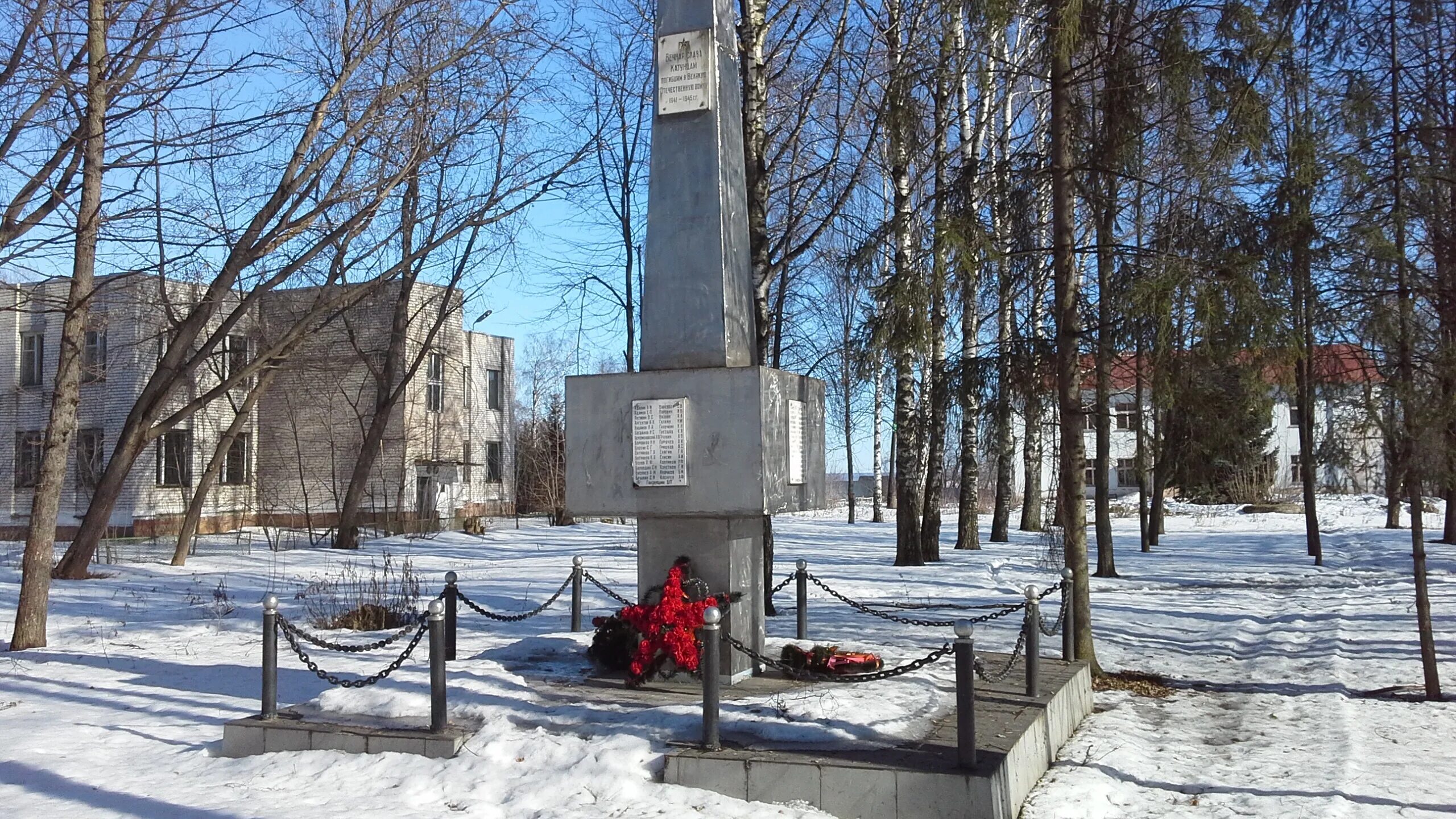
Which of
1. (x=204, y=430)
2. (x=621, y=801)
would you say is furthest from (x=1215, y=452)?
(x=204, y=430)

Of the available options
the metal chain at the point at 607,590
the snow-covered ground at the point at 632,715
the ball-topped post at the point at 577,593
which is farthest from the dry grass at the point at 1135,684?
the ball-topped post at the point at 577,593

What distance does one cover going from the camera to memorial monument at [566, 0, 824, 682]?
8.16 metres

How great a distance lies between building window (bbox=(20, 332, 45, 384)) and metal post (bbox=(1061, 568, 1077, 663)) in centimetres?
3701

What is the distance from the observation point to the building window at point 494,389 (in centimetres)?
4697

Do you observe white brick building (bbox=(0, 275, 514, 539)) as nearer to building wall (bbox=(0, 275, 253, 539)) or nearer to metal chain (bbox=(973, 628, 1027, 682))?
building wall (bbox=(0, 275, 253, 539))

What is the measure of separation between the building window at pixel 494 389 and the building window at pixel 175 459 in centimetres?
1259

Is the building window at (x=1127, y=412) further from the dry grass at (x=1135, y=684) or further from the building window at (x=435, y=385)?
the building window at (x=435, y=385)

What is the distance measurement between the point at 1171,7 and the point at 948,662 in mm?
5715

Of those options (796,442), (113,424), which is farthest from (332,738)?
(113,424)

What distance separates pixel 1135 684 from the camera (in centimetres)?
1027

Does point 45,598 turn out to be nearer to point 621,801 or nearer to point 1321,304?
point 621,801

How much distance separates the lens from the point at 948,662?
952 centimetres

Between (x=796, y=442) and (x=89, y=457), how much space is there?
32.4 meters

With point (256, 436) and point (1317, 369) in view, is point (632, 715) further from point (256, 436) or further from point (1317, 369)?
point (256, 436)
